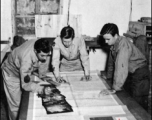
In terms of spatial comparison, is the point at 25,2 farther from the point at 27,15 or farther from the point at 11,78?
the point at 11,78

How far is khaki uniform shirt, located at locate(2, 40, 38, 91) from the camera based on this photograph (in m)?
2.47

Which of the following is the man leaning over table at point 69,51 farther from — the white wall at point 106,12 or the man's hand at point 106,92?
the white wall at point 106,12

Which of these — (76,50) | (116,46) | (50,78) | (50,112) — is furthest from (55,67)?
(50,112)

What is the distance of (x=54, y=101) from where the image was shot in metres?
2.23

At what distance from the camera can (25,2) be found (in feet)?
14.9

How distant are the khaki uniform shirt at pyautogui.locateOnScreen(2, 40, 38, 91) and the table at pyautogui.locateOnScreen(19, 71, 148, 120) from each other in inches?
7.4

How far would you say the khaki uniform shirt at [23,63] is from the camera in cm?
247

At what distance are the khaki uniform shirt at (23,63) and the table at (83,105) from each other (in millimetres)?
188

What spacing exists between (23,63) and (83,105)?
0.82 meters

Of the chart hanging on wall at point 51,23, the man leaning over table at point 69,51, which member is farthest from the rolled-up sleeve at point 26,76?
the chart hanging on wall at point 51,23

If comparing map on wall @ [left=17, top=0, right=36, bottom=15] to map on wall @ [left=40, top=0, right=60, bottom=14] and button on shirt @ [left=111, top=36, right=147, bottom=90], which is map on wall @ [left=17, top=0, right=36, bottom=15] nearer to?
map on wall @ [left=40, top=0, right=60, bottom=14]

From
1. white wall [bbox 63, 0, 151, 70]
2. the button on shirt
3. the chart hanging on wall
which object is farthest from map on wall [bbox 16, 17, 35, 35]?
the button on shirt

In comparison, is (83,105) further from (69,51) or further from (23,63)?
(69,51)

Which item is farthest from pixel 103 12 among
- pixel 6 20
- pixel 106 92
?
pixel 106 92
